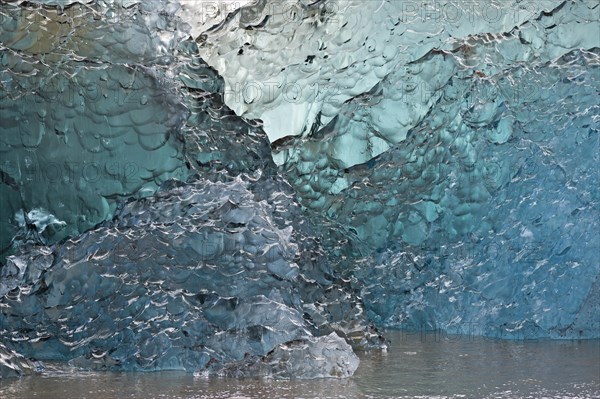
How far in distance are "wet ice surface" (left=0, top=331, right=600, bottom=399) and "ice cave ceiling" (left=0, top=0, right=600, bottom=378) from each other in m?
0.12

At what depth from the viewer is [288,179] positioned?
15.7 ft

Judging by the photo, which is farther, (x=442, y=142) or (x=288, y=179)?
(x=288, y=179)

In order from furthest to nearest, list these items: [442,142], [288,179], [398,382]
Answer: [288,179] < [442,142] < [398,382]

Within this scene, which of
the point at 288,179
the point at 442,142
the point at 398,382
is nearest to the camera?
the point at 398,382

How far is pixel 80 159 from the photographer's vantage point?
13.0 feet

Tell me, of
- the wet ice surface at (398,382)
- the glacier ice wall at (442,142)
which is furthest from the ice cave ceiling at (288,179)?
the wet ice surface at (398,382)

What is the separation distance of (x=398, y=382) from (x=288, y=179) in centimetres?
225

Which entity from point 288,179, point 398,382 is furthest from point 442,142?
point 398,382

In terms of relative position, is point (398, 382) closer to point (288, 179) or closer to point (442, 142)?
point (442, 142)

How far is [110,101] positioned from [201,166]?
43 centimetres

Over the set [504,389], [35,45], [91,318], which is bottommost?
[504,389]

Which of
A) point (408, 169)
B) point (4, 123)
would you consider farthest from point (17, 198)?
point (408, 169)

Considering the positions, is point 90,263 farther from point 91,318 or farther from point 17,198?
point 17,198

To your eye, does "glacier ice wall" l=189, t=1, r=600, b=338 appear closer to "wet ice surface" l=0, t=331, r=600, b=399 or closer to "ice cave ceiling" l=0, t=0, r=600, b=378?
"ice cave ceiling" l=0, t=0, r=600, b=378
